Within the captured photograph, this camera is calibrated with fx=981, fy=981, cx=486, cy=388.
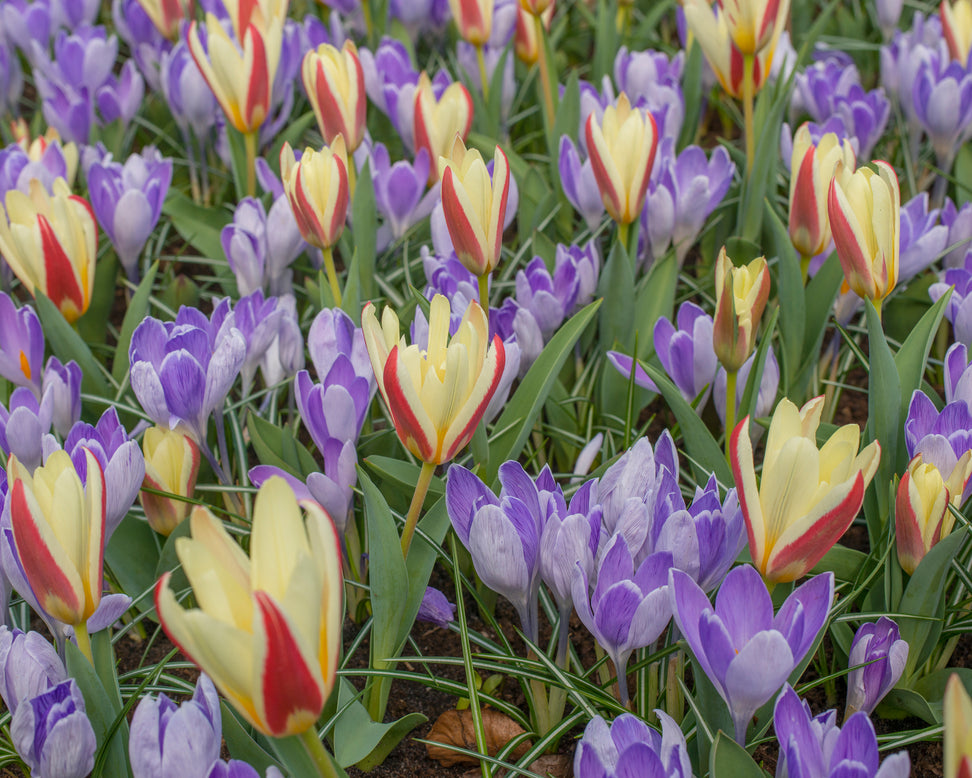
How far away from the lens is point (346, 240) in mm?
1910

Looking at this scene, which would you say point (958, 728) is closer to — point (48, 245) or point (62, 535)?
point (62, 535)

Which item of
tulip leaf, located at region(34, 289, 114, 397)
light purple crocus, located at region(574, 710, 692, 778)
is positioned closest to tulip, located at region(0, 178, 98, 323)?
tulip leaf, located at region(34, 289, 114, 397)

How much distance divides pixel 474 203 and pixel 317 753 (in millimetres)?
725

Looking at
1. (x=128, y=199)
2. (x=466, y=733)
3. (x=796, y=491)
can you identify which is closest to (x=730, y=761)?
(x=796, y=491)

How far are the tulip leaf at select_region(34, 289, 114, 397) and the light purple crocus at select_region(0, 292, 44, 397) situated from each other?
30 millimetres

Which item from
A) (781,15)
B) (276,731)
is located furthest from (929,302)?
(276,731)

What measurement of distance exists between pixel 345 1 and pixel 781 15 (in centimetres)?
127

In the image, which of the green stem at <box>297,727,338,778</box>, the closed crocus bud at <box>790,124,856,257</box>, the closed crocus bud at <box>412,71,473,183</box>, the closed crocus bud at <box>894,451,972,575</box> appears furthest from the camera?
the closed crocus bud at <box>412,71,473,183</box>

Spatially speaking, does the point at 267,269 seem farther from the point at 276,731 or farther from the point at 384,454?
the point at 276,731

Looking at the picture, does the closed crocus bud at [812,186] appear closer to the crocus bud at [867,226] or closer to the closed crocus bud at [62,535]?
the crocus bud at [867,226]

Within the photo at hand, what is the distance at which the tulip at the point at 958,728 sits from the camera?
64cm

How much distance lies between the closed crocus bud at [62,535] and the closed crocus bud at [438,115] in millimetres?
1020

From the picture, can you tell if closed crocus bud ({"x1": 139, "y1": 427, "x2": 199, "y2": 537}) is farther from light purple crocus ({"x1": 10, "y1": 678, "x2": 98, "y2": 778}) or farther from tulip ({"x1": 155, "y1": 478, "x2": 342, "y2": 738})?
tulip ({"x1": 155, "y1": 478, "x2": 342, "y2": 738})

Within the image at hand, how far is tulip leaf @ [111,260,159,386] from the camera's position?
164 centimetres
